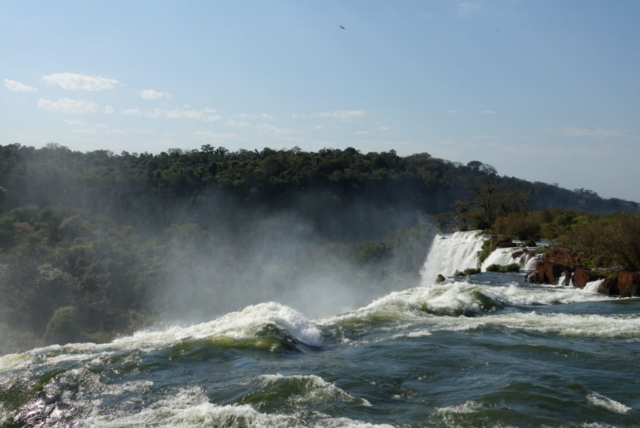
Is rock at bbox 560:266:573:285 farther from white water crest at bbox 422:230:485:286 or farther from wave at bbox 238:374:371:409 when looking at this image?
wave at bbox 238:374:371:409

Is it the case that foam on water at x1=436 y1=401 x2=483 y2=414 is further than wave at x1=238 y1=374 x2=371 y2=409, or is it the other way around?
wave at x1=238 y1=374 x2=371 y2=409

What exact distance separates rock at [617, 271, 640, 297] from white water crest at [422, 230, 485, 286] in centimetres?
1270

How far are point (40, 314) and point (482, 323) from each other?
32.2 metres

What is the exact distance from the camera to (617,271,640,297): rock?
19.3 meters

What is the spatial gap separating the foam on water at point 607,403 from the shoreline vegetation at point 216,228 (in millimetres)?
13337

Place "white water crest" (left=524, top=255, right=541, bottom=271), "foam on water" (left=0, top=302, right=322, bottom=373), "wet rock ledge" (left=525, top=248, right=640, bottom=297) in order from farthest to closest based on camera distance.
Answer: "white water crest" (left=524, top=255, right=541, bottom=271) < "wet rock ledge" (left=525, top=248, right=640, bottom=297) < "foam on water" (left=0, top=302, right=322, bottom=373)

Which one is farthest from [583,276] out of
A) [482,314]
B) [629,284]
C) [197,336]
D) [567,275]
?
[197,336]

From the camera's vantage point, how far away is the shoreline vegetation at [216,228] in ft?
116

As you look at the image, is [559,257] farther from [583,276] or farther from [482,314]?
[482,314]

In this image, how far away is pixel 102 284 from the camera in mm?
40906

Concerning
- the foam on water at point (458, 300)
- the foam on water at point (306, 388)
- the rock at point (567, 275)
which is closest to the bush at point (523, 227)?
the rock at point (567, 275)

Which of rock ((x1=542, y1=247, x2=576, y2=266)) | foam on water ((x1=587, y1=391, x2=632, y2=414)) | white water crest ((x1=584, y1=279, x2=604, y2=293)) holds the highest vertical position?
rock ((x1=542, y1=247, x2=576, y2=266))

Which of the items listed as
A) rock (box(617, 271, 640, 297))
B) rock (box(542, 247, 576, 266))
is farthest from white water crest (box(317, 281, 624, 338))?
rock (box(542, 247, 576, 266))

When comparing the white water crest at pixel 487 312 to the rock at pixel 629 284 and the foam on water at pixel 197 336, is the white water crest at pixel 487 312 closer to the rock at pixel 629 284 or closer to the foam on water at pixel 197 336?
the rock at pixel 629 284
